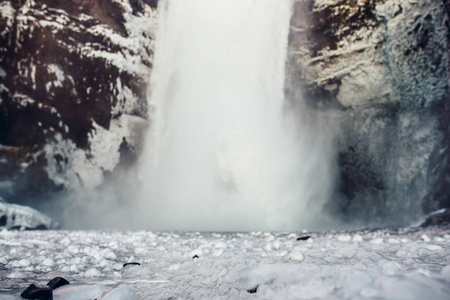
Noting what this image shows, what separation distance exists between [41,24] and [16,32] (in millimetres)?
503

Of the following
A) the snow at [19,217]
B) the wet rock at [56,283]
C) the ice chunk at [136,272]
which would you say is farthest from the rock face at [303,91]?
the wet rock at [56,283]

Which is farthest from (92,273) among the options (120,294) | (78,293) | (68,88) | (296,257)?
Answer: (68,88)

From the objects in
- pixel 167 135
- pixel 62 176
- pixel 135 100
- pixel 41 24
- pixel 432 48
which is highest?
pixel 41 24

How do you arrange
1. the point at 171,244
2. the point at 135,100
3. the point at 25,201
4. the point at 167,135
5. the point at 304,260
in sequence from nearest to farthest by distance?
the point at 304,260
the point at 171,244
the point at 25,201
the point at 135,100
the point at 167,135

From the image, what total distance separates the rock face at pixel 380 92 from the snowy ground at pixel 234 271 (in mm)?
4382

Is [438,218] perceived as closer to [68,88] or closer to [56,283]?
[56,283]

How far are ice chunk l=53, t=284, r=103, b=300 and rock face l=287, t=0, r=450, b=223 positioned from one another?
20.4 feet

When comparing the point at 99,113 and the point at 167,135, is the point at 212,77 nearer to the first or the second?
the point at 167,135

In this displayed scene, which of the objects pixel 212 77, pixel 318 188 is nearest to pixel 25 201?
pixel 212 77

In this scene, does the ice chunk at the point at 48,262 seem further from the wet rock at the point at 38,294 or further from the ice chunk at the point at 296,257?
the ice chunk at the point at 296,257

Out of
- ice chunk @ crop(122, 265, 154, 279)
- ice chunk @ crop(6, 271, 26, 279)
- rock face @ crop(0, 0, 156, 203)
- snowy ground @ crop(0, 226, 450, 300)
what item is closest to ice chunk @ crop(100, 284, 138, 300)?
snowy ground @ crop(0, 226, 450, 300)

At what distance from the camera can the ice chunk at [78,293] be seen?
1230mm

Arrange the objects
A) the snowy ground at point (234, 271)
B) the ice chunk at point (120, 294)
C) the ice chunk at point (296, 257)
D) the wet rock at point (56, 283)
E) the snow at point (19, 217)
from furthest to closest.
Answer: the snow at point (19, 217), the ice chunk at point (296, 257), the wet rock at point (56, 283), the ice chunk at point (120, 294), the snowy ground at point (234, 271)

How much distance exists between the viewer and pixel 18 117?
5.62 metres
